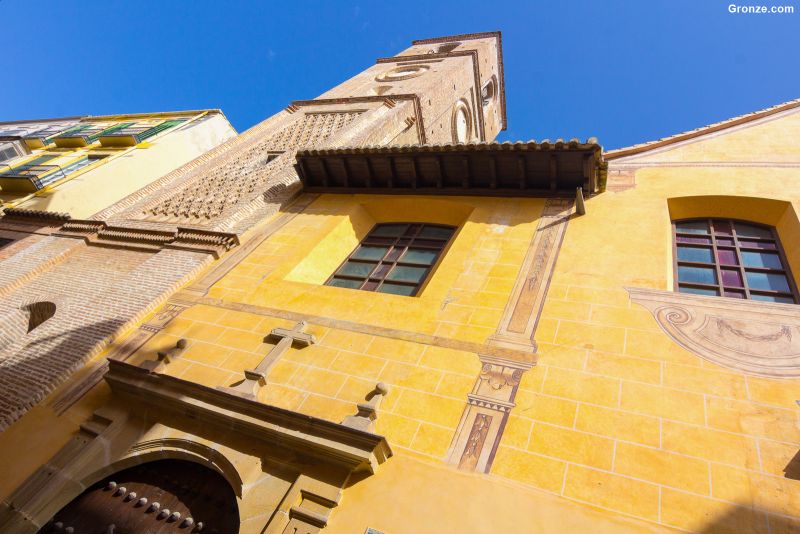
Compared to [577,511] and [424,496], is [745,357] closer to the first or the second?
[577,511]

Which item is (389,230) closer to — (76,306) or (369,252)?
(369,252)

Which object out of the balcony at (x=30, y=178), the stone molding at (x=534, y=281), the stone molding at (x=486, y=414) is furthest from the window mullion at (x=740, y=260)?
the balcony at (x=30, y=178)

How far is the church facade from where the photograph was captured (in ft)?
10.4

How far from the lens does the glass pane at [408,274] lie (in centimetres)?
630

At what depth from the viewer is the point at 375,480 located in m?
3.37

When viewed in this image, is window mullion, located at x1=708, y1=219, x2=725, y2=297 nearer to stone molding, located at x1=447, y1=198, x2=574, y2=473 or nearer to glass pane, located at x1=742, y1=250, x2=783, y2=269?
glass pane, located at x1=742, y1=250, x2=783, y2=269

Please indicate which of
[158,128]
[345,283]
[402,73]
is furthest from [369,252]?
[402,73]

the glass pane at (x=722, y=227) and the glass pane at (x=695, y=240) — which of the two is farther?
the glass pane at (x=722, y=227)

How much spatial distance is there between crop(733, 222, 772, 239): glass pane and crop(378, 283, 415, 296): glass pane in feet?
13.7

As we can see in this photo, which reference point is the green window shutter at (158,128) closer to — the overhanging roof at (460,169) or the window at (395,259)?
the overhanging roof at (460,169)

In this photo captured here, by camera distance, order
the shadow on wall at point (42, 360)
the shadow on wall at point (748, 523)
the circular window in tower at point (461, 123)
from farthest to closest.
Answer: the circular window in tower at point (461, 123) → the shadow on wall at point (42, 360) → the shadow on wall at point (748, 523)

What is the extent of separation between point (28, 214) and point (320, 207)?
7.15 metres

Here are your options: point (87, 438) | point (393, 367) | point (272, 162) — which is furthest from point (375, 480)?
point (272, 162)

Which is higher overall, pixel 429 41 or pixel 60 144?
pixel 429 41
